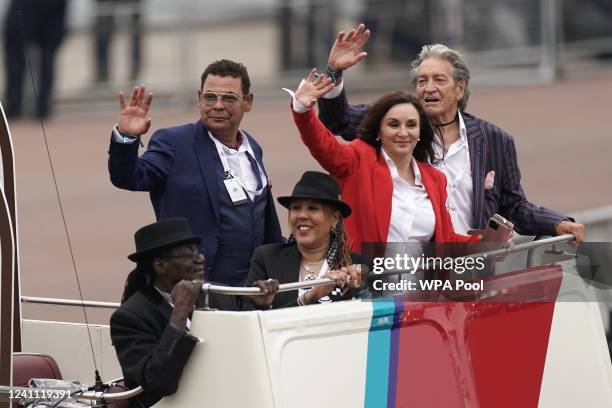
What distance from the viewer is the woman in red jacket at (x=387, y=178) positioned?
7648mm

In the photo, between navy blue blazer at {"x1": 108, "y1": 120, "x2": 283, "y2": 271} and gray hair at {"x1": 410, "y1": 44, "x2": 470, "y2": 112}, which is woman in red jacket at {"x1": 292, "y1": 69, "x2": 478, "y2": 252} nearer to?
gray hair at {"x1": 410, "y1": 44, "x2": 470, "y2": 112}

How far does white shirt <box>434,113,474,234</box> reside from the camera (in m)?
8.44

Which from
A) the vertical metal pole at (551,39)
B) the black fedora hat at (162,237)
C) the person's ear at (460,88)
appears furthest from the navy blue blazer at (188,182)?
the vertical metal pole at (551,39)

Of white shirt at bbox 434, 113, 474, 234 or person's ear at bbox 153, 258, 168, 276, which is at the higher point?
white shirt at bbox 434, 113, 474, 234

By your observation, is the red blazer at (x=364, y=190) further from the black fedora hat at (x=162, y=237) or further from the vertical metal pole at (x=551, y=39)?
the vertical metal pole at (x=551, y=39)

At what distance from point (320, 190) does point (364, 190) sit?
476 millimetres

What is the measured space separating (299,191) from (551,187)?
12.4 m

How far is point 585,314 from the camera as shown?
26.3ft

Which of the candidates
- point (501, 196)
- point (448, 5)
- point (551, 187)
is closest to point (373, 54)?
point (448, 5)

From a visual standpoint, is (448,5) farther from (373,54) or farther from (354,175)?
(354,175)

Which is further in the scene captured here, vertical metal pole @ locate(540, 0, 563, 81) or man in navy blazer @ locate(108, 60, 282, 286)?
vertical metal pole @ locate(540, 0, 563, 81)

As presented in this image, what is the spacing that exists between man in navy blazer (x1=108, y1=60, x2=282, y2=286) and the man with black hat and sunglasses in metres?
0.74

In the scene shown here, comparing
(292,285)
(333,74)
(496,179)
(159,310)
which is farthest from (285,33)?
(292,285)

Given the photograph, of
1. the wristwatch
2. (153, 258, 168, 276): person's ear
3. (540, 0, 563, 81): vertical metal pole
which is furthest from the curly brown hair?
(540, 0, 563, 81): vertical metal pole
